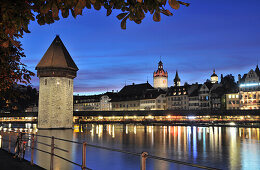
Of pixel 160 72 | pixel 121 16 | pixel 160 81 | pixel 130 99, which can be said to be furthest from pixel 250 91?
pixel 121 16

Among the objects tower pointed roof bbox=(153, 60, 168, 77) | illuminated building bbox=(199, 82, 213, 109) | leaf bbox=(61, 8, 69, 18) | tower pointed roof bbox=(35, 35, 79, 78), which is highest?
tower pointed roof bbox=(153, 60, 168, 77)

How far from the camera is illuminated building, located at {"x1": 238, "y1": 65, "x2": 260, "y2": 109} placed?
244ft

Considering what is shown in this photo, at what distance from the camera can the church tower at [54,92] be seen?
157ft

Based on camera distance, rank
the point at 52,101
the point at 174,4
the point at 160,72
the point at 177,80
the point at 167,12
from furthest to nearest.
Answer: the point at 177,80 → the point at 160,72 → the point at 52,101 → the point at 167,12 → the point at 174,4

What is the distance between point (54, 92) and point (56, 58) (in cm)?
566

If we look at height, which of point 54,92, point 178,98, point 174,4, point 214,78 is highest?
point 214,78

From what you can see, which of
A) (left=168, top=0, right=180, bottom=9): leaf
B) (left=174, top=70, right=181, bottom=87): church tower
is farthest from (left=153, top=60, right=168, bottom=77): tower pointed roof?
(left=168, top=0, right=180, bottom=9): leaf

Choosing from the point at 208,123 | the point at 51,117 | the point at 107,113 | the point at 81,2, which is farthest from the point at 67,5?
the point at 107,113

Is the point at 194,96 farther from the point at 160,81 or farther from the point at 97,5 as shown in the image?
the point at 97,5

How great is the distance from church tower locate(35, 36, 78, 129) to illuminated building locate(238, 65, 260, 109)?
149ft

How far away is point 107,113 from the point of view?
230ft

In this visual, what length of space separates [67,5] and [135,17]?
29.9 inches

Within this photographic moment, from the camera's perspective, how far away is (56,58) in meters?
49.9

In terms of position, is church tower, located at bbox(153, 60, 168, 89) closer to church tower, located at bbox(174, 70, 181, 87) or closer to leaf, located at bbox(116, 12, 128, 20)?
church tower, located at bbox(174, 70, 181, 87)
